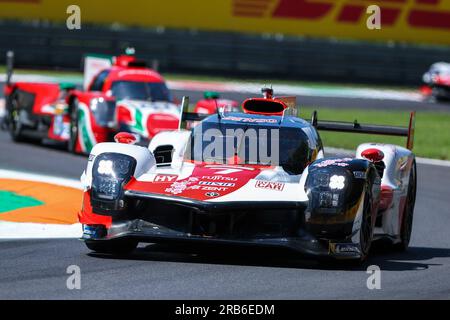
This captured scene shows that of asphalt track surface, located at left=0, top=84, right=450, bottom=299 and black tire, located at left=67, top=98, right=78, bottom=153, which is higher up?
asphalt track surface, located at left=0, top=84, right=450, bottom=299

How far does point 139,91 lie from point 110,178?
887cm

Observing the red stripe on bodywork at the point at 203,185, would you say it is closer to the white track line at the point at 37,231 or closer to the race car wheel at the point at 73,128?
the white track line at the point at 37,231

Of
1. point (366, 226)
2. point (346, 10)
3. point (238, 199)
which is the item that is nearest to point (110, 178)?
point (238, 199)

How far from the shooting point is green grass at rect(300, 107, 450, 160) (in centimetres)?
2016

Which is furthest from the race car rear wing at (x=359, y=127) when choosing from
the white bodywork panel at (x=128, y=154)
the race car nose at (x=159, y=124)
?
the race car nose at (x=159, y=124)

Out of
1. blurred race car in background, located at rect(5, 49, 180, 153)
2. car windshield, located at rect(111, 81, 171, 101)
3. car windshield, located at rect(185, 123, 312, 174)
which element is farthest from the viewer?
car windshield, located at rect(111, 81, 171, 101)

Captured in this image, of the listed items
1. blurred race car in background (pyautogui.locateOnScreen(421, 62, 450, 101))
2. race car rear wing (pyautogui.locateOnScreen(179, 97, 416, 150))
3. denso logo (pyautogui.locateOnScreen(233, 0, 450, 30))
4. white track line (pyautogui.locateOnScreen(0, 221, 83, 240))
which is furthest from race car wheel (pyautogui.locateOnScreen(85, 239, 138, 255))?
denso logo (pyautogui.locateOnScreen(233, 0, 450, 30))

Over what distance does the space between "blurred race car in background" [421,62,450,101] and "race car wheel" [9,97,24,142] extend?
16.2 m

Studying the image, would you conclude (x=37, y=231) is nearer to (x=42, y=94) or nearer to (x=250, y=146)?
(x=250, y=146)

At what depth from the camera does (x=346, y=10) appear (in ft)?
115

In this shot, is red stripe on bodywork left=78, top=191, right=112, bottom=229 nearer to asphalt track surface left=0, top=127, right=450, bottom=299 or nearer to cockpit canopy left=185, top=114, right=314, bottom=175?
asphalt track surface left=0, top=127, right=450, bottom=299

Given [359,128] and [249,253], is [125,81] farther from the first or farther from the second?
[249,253]

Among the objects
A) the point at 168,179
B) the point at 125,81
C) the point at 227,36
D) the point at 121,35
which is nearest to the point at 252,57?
the point at 227,36

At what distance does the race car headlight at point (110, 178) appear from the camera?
29.6 feet
